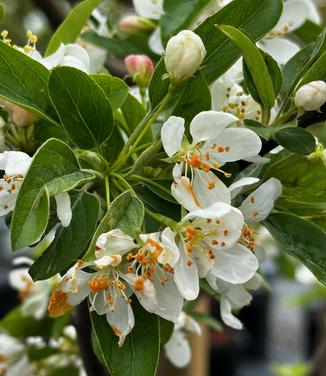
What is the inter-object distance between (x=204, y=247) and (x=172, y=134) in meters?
0.10

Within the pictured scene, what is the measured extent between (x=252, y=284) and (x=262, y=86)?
0.21 metres

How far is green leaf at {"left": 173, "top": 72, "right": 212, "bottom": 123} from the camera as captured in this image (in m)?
0.67

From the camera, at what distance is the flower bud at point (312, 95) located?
65 centimetres

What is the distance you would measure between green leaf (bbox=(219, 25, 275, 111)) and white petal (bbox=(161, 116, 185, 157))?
89 millimetres

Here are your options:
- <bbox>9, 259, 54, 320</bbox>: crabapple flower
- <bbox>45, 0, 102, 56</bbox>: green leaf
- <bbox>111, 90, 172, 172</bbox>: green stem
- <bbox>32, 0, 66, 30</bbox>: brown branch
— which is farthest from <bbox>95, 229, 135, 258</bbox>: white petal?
<bbox>32, 0, 66, 30</bbox>: brown branch

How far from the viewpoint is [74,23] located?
86 centimetres

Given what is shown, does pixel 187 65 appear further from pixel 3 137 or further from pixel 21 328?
pixel 21 328

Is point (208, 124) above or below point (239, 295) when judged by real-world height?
above

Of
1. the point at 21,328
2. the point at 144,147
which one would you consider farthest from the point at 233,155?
the point at 21,328

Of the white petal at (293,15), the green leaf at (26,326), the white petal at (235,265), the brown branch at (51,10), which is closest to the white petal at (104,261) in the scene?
the white petal at (235,265)

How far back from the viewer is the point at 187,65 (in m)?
0.64

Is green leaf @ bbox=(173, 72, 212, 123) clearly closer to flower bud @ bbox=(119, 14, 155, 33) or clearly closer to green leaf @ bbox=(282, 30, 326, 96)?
green leaf @ bbox=(282, 30, 326, 96)

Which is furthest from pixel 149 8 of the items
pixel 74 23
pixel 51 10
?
pixel 51 10

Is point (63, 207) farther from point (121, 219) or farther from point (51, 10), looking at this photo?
point (51, 10)
